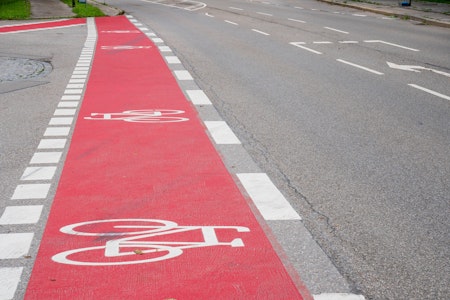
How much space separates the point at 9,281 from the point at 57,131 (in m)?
4.21

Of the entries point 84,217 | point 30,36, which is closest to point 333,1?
point 30,36

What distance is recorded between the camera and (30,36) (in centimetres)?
2023

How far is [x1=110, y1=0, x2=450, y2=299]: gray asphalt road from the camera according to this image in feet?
15.3

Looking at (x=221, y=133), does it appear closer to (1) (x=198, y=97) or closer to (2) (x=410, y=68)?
(1) (x=198, y=97)

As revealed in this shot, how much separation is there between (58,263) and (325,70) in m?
9.93

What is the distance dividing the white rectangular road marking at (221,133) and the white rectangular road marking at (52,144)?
1603 millimetres

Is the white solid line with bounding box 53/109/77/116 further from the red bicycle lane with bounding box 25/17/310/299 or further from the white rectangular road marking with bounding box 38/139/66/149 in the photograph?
the white rectangular road marking with bounding box 38/139/66/149

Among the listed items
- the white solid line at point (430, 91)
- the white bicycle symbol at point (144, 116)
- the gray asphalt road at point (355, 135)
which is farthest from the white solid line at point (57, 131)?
the white solid line at point (430, 91)

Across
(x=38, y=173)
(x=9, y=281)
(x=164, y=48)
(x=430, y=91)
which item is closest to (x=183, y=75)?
(x=430, y=91)

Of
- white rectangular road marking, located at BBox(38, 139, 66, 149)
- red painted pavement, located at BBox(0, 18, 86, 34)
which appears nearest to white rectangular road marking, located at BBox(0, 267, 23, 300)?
white rectangular road marking, located at BBox(38, 139, 66, 149)

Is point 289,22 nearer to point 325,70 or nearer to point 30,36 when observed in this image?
point 30,36

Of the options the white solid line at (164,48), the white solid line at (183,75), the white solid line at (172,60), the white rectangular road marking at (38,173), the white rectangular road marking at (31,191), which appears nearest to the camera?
the white rectangular road marking at (31,191)

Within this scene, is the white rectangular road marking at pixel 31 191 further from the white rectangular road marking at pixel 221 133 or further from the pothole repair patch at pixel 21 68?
the pothole repair patch at pixel 21 68

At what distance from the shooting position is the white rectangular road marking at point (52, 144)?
7441mm
